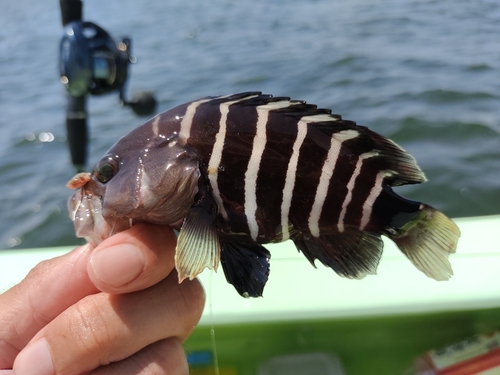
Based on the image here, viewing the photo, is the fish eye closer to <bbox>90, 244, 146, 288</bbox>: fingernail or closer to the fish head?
the fish head

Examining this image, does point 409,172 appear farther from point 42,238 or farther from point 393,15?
point 393,15

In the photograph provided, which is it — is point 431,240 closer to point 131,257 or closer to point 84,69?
point 131,257

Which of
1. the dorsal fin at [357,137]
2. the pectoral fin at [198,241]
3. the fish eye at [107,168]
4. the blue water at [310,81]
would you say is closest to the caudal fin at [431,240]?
the dorsal fin at [357,137]

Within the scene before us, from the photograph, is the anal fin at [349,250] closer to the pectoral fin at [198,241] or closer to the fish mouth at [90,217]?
the pectoral fin at [198,241]

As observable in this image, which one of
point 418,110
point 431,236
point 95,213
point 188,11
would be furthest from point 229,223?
point 188,11

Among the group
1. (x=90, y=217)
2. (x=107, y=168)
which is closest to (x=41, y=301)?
(x=90, y=217)

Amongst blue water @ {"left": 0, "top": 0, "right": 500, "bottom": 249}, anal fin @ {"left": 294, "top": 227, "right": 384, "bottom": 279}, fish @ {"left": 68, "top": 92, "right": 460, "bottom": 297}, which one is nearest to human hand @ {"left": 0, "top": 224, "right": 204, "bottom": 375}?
fish @ {"left": 68, "top": 92, "right": 460, "bottom": 297}
